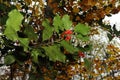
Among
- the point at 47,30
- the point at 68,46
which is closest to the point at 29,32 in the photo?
the point at 47,30

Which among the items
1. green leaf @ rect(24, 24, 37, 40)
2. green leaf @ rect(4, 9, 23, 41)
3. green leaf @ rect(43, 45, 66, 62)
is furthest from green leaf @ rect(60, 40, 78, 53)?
green leaf @ rect(4, 9, 23, 41)

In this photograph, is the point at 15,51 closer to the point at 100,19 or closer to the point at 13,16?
the point at 13,16

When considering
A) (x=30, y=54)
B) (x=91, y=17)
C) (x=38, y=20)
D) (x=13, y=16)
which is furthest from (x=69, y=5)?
(x=13, y=16)

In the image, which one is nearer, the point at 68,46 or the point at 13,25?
the point at 13,25

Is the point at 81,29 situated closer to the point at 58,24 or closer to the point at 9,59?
the point at 58,24

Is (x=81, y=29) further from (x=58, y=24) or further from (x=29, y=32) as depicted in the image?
(x=29, y=32)

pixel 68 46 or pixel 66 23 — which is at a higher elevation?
pixel 66 23

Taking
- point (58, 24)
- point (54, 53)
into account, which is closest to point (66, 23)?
point (58, 24)
